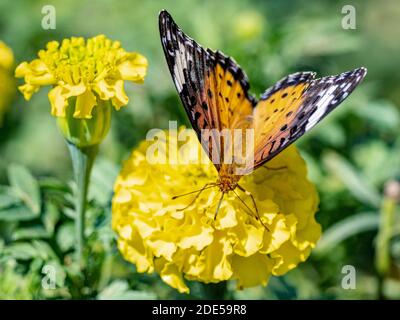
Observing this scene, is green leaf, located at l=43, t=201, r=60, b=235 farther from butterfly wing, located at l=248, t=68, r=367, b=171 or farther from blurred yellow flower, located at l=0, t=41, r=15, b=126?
blurred yellow flower, located at l=0, t=41, r=15, b=126

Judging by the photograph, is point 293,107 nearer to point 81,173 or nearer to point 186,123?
point 81,173

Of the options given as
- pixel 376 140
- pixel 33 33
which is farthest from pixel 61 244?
pixel 33 33

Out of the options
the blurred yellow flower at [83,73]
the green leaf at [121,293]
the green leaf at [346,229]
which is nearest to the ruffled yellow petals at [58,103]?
the blurred yellow flower at [83,73]

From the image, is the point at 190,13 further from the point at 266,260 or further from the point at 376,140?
the point at 266,260

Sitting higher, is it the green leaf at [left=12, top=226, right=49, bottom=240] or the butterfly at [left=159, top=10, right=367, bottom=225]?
the butterfly at [left=159, top=10, right=367, bottom=225]

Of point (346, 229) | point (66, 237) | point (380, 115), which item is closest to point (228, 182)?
point (66, 237)

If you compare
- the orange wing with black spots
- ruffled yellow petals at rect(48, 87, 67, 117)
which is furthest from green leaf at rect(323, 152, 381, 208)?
ruffled yellow petals at rect(48, 87, 67, 117)

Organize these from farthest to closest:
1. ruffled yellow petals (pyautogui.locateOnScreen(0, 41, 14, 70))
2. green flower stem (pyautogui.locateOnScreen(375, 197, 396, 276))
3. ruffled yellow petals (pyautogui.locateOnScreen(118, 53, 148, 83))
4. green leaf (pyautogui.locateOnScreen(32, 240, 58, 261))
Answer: ruffled yellow petals (pyautogui.locateOnScreen(0, 41, 14, 70)), green flower stem (pyautogui.locateOnScreen(375, 197, 396, 276)), green leaf (pyautogui.locateOnScreen(32, 240, 58, 261)), ruffled yellow petals (pyautogui.locateOnScreen(118, 53, 148, 83))

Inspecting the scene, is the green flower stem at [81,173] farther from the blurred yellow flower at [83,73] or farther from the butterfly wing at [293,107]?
the butterfly wing at [293,107]
